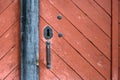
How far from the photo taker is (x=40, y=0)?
228 centimetres

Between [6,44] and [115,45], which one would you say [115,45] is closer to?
[115,45]

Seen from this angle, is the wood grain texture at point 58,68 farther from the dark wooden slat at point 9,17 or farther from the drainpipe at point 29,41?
the dark wooden slat at point 9,17

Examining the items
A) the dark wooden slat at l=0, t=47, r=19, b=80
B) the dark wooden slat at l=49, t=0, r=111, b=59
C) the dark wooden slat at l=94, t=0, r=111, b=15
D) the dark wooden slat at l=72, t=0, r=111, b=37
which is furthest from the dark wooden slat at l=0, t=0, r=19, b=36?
the dark wooden slat at l=94, t=0, r=111, b=15

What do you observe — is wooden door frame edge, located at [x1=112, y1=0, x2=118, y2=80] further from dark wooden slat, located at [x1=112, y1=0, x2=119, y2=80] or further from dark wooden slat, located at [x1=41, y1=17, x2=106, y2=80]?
dark wooden slat, located at [x1=41, y1=17, x2=106, y2=80]

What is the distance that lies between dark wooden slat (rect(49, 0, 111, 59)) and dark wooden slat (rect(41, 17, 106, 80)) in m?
0.15

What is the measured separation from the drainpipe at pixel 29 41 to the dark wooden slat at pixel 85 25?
0.18m

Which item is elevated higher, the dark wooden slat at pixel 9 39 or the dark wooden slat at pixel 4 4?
the dark wooden slat at pixel 4 4

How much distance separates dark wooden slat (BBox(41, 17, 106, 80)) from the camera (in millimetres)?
2266

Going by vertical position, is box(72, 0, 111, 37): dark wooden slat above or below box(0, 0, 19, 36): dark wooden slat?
below

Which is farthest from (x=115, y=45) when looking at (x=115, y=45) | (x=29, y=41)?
(x=29, y=41)

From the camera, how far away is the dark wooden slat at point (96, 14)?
2.30 metres

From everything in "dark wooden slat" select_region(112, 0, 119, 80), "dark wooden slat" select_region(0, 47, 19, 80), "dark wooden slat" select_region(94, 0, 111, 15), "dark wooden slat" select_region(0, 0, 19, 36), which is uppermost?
"dark wooden slat" select_region(0, 0, 19, 36)

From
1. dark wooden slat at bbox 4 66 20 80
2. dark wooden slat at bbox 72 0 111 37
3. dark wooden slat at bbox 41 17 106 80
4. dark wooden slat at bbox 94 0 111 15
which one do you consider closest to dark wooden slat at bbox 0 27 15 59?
dark wooden slat at bbox 4 66 20 80

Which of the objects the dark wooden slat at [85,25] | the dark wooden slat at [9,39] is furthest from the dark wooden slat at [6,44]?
the dark wooden slat at [85,25]
